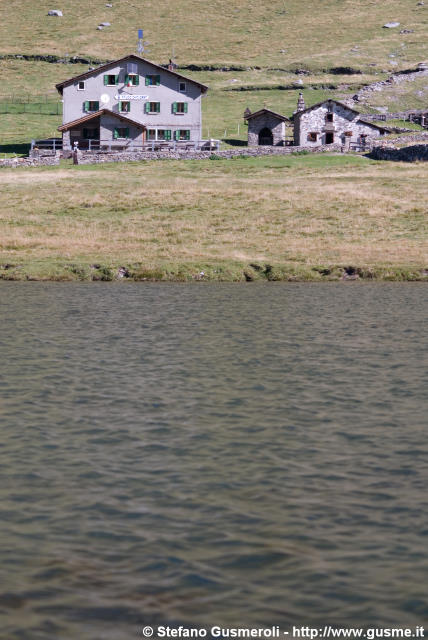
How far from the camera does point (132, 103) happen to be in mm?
98375

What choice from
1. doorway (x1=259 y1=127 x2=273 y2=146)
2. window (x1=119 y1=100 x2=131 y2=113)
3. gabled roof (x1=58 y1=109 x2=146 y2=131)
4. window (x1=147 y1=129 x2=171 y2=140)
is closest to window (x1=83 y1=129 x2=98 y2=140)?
gabled roof (x1=58 y1=109 x2=146 y2=131)

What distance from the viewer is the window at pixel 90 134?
317 ft

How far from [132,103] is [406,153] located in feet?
108

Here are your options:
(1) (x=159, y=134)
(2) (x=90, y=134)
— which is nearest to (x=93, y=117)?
(2) (x=90, y=134)

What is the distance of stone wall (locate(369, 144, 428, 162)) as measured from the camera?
85500 millimetres

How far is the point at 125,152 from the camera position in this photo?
87125 mm

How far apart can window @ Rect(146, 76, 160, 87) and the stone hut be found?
12.0m

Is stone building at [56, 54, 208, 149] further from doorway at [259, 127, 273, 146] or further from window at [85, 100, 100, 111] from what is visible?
doorway at [259, 127, 273, 146]

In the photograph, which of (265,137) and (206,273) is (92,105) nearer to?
(265,137)

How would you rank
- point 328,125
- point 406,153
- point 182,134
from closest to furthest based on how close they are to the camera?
point 406,153 → point 182,134 → point 328,125

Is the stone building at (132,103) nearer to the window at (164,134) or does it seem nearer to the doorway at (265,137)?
the window at (164,134)

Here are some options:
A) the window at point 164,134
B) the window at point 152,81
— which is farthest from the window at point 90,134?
the window at point 152,81

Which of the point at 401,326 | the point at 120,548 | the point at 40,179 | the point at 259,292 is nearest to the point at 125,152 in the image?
the point at 40,179

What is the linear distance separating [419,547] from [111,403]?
8.67 metres
